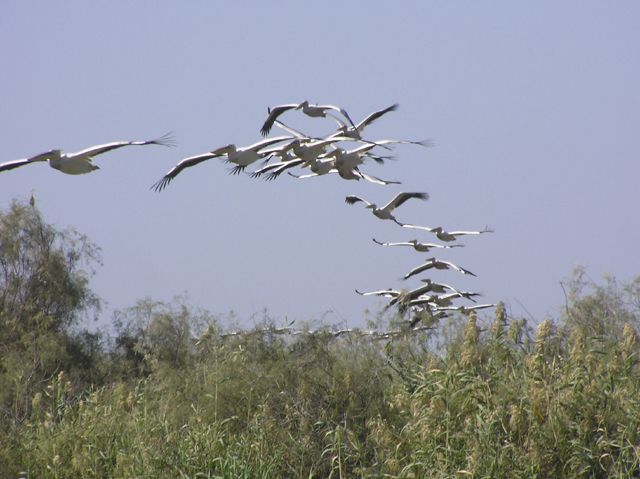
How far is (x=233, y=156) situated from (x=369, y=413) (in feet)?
13.2

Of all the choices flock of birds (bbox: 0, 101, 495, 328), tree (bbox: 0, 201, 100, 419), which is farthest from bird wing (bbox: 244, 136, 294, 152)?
tree (bbox: 0, 201, 100, 419)

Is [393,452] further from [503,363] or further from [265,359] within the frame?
[265,359]

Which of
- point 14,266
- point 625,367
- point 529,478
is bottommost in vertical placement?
point 529,478

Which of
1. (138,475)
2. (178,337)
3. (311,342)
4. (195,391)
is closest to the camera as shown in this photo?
(138,475)

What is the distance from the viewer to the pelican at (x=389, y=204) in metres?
19.1

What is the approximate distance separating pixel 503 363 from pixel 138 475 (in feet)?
12.2

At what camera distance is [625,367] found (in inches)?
417

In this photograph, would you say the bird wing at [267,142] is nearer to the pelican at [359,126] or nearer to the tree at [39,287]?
the pelican at [359,126]

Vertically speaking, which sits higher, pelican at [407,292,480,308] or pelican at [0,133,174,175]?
pelican at [0,133,174,175]

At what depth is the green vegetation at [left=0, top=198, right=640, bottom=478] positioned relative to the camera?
396 inches

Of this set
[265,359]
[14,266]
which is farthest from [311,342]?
[14,266]

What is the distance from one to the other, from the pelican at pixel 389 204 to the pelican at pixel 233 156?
3503 mm

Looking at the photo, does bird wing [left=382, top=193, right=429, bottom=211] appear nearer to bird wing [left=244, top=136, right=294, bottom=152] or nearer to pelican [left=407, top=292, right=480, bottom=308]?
pelican [left=407, top=292, right=480, bottom=308]

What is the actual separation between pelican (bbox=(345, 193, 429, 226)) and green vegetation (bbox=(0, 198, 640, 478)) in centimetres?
396
